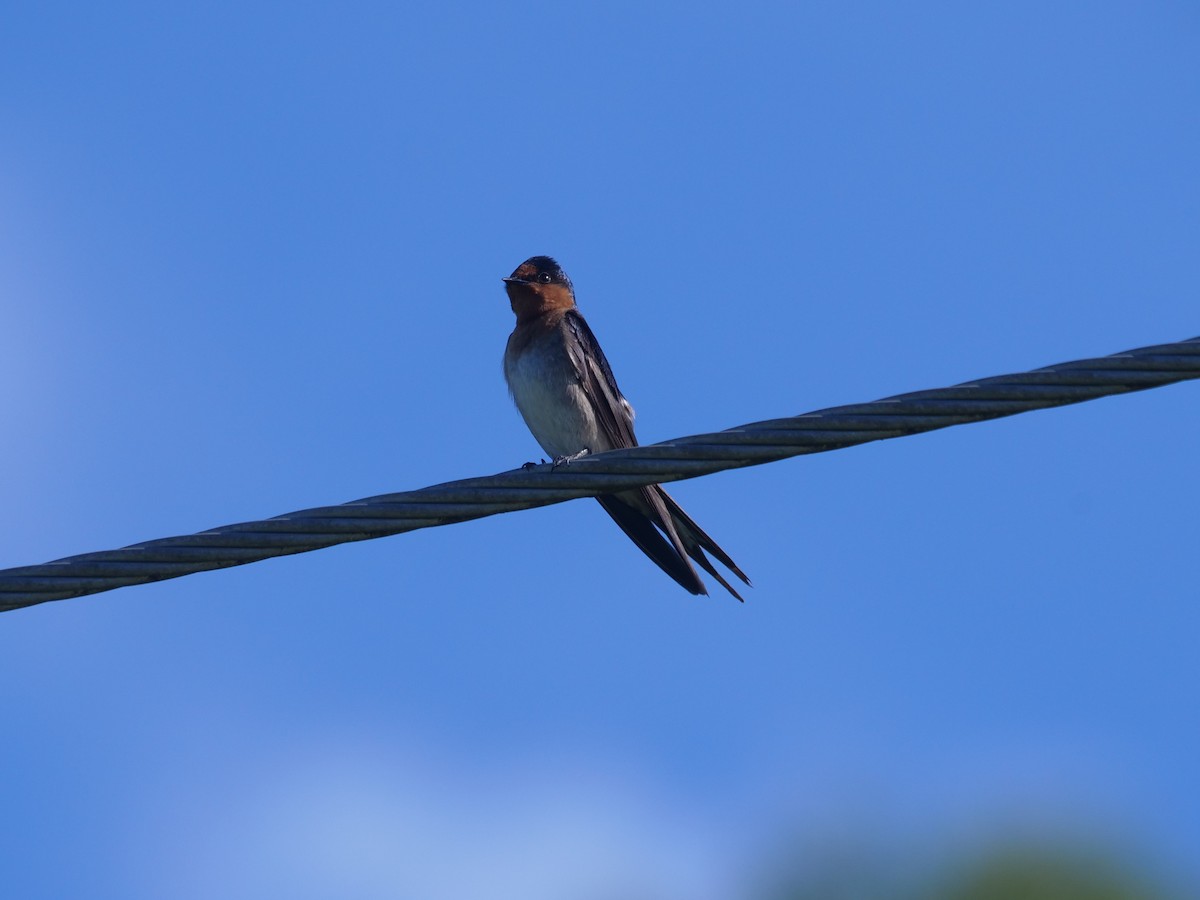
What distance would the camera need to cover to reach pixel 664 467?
459 centimetres

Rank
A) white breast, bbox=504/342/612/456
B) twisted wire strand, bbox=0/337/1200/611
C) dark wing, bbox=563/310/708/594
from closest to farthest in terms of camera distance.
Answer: twisted wire strand, bbox=0/337/1200/611 < dark wing, bbox=563/310/708/594 < white breast, bbox=504/342/612/456

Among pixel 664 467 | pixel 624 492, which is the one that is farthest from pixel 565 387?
pixel 664 467

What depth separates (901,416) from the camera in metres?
4.29

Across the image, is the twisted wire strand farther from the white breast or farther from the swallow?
the white breast

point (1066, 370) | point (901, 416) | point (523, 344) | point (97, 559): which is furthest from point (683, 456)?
point (523, 344)

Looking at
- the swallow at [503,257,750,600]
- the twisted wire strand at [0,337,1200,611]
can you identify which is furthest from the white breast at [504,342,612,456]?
the twisted wire strand at [0,337,1200,611]

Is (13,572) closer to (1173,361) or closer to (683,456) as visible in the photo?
(683,456)

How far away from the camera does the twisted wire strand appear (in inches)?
163

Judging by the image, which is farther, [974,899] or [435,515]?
[974,899]

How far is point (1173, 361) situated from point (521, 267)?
6213 mm

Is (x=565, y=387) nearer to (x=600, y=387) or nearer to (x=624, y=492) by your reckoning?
(x=600, y=387)

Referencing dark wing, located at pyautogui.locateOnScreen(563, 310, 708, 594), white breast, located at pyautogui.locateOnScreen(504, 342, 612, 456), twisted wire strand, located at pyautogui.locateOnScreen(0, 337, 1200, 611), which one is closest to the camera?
twisted wire strand, located at pyautogui.locateOnScreen(0, 337, 1200, 611)

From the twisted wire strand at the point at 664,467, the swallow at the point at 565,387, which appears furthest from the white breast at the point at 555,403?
the twisted wire strand at the point at 664,467

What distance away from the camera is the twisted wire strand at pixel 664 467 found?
414 centimetres
